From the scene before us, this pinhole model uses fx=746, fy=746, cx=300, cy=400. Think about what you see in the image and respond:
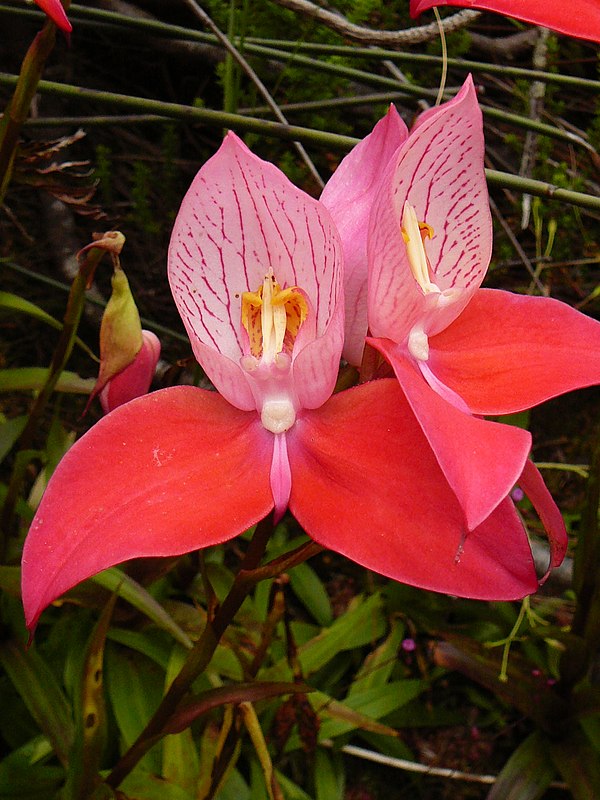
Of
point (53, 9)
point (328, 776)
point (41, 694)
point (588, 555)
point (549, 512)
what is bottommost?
point (328, 776)

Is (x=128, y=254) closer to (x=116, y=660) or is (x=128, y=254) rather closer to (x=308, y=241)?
(x=116, y=660)

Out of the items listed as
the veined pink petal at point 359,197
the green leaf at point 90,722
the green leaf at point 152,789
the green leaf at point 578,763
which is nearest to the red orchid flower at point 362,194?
the veined pink petal at point 359,197

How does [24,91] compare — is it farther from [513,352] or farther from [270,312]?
[513,352]

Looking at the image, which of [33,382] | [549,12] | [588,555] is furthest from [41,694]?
[549,12]

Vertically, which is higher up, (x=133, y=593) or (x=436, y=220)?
(x=436, y=220)

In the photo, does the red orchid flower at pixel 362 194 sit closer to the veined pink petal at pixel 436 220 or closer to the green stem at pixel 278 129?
the veined pink petal at pixel 436 220

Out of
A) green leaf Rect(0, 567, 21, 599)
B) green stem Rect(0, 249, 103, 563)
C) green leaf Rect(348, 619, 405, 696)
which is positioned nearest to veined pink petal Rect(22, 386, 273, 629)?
green stem Rect(0, 249, 103, 563)
